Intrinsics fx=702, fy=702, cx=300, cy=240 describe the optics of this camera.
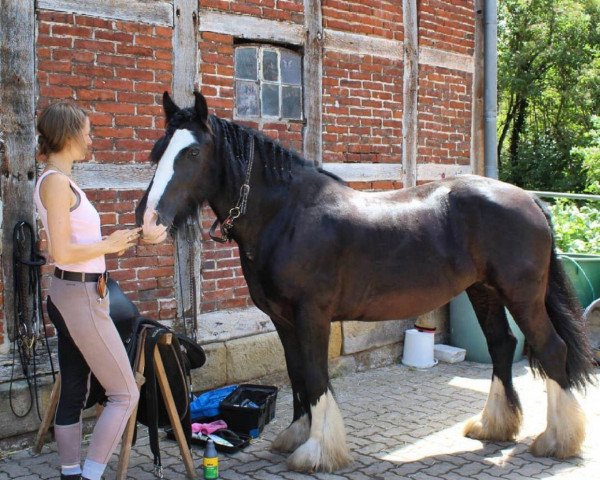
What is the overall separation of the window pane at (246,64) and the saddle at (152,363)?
2.38 metres

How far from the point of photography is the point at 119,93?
4988 mm

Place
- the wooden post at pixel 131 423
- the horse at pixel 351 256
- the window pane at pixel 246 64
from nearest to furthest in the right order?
the wooden post at pixel 131 423 → the horse at pixel 351 256 → the window pane at pixel 246 64

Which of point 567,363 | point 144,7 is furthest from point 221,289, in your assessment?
point 567,363

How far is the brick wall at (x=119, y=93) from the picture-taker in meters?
4.69

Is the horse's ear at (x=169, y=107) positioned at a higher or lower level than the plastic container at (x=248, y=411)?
higher

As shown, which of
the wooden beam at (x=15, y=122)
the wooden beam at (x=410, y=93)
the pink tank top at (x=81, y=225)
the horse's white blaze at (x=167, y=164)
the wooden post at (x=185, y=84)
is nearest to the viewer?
the pink tank top at (x=81, y=225)

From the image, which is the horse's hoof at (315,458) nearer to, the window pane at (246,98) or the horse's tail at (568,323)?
the horse's tail at (568,323)

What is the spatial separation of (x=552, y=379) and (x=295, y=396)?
1.66 m

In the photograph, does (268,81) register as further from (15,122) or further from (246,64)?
(15,122)

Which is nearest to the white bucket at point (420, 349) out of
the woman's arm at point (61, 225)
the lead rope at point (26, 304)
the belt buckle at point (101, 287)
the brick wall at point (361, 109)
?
the brick wall at point (361, 109)

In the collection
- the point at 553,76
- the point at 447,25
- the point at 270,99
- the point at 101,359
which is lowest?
the point at 101,359

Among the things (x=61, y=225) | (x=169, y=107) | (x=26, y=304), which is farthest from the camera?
(x=26, y=304)

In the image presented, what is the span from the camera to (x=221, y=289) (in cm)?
568

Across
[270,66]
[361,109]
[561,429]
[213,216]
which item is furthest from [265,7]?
[561,429]
